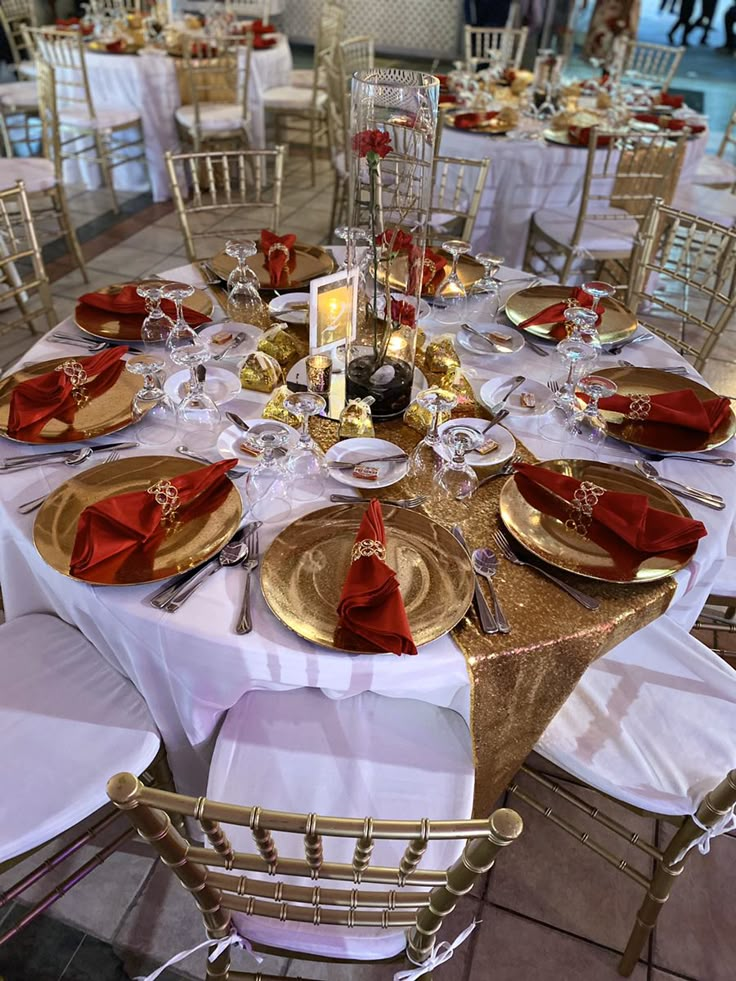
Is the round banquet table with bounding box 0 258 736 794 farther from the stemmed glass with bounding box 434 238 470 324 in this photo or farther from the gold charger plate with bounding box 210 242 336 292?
the gold charger plate with bounding box 210 242 336 292

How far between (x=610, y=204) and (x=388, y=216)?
299 centimetres

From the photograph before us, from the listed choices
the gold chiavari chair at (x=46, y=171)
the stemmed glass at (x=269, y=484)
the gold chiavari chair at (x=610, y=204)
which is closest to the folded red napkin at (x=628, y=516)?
the stemmed glass at (x=269, y=484)

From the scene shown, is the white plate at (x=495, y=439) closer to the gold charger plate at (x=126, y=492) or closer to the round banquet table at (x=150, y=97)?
the gold charger plate at (x=126, y=492)

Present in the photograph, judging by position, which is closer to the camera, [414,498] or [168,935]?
[414,498]

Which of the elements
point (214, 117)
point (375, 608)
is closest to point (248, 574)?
point (375, 608)

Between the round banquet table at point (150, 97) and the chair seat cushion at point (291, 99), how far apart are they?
81 mm

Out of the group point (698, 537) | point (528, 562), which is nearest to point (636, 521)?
point (698, 537)

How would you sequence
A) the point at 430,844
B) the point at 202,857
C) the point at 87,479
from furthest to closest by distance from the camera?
Answer: the point at 87,479
the point at 430,844
the point at 202,857

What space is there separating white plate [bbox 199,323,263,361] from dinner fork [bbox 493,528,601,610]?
867 millimetres

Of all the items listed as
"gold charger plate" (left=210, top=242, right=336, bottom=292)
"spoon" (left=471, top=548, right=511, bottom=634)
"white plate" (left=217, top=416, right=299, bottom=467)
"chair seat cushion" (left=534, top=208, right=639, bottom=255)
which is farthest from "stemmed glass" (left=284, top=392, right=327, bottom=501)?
"chair seat cushion" (left=534, top=208, right=639, bottom=255)

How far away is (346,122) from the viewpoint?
13.8 ft

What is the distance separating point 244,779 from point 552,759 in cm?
63

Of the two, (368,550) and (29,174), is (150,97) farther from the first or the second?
(368,550)

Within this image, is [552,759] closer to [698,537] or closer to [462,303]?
[698,537]
